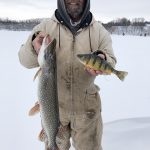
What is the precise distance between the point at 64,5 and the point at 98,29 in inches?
16.3

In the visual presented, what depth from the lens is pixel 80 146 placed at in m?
4.19

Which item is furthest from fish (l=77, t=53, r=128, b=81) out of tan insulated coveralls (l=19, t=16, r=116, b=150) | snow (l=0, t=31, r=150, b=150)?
snow (l=0, t=31, r=150, b=150)

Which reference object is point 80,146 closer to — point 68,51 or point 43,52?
point 68,51

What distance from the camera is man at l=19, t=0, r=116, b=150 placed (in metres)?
3.86

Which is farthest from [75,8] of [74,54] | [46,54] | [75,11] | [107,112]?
[107,112]

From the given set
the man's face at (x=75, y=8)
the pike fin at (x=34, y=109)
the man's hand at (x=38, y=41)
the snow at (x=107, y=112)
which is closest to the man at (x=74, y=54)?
the man's face at (x=75, y=8)

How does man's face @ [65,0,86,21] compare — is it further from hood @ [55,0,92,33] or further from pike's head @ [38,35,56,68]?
pike's head @ [38,35,56,68]

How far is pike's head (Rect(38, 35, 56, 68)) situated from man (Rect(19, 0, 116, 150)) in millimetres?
387

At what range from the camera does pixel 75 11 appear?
3930 millimetres

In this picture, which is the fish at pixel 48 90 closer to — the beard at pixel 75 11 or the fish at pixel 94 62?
the fish at pixel 94 62

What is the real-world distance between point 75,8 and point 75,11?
0.03 meters

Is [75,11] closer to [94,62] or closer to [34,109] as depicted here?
[94,62]

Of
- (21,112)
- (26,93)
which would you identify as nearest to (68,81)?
(21,112)

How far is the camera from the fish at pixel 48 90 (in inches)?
132
